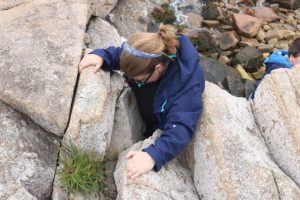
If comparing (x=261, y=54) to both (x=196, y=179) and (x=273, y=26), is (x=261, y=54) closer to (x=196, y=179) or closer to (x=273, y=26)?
(x=273, y=26)

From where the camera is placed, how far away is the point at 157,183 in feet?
16.3

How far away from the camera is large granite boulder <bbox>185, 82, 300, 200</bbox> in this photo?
4.97m

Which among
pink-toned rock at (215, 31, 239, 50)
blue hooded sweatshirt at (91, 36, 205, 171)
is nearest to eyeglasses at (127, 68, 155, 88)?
blue hooded sweatshirt at (91, 36, 205, 171)

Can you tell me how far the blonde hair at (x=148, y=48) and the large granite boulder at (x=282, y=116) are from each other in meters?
1.40

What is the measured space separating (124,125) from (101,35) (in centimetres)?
211

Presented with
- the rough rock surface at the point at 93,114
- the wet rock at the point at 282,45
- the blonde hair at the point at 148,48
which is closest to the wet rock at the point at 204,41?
→ the wet rock at the point at 282,45

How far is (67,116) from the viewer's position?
17.1ft

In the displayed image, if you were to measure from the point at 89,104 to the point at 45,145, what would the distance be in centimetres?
75

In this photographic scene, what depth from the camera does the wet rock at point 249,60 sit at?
40.2ft

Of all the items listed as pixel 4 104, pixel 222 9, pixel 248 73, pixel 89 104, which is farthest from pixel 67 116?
pixel 222 9

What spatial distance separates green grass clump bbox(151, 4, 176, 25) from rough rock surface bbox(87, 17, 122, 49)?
20.4 ft

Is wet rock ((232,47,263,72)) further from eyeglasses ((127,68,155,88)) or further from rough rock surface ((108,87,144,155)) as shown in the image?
eyeglasses ((127,68,155,88))

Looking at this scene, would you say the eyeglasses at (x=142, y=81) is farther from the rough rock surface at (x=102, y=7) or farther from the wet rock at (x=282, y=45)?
the wet rock at (x=282, y=45)

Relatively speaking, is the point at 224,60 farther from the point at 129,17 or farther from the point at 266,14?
the point at 129,17
